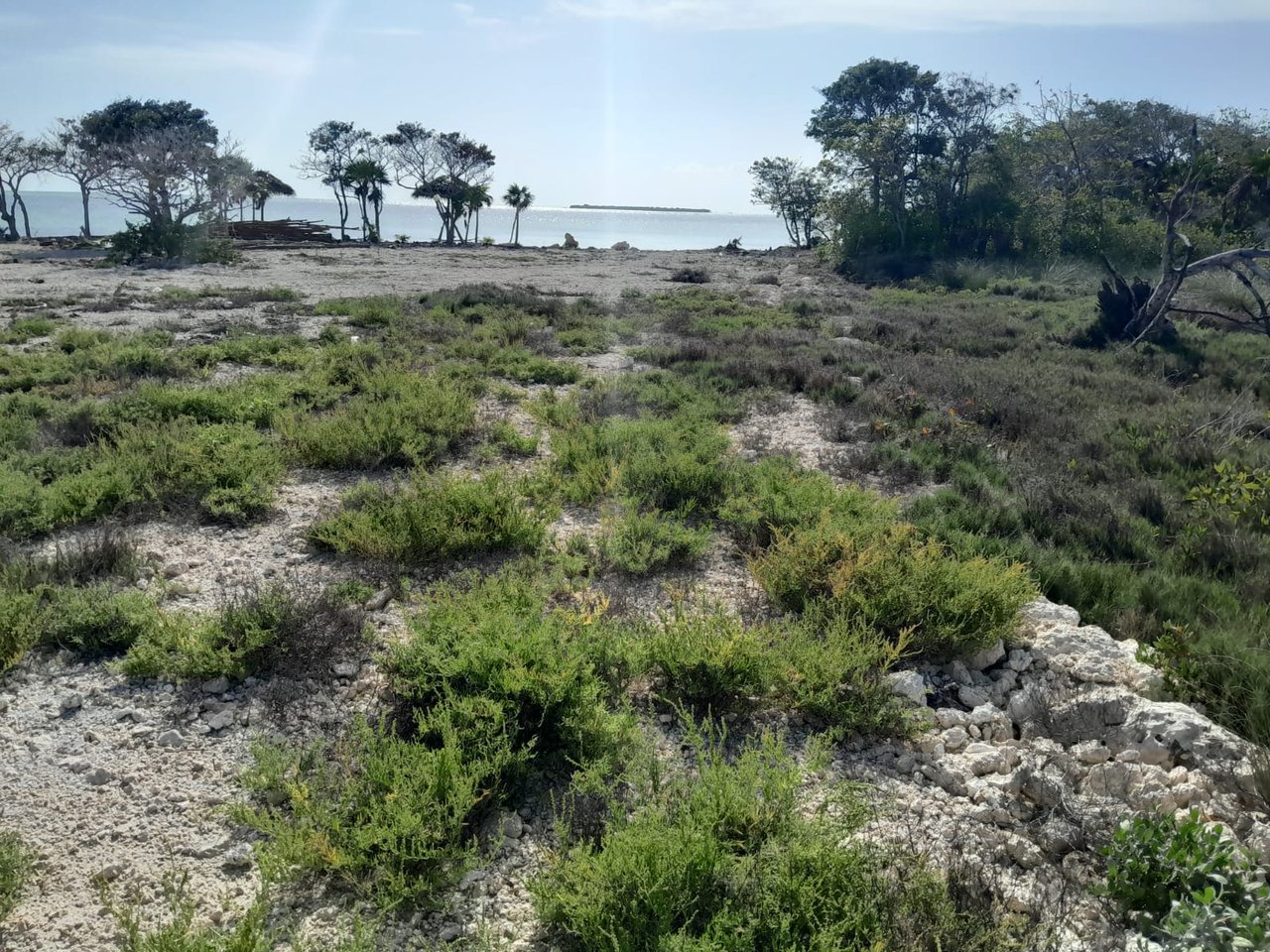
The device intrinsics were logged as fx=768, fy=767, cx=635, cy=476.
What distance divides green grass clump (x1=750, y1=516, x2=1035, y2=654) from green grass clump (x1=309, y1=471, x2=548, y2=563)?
2031 mm

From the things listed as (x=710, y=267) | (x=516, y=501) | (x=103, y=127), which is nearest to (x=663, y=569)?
(x=516, y=501)

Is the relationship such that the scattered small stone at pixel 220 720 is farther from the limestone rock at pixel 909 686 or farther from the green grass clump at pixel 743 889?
the limestone rock at pixel 909 686

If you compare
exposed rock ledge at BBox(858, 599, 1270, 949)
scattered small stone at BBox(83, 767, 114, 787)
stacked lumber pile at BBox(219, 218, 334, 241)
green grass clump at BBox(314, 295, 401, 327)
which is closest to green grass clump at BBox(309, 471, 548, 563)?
Result: scattered small stone at BBox(83, 767, 114, 787)

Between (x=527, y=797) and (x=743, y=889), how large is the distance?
1.21m

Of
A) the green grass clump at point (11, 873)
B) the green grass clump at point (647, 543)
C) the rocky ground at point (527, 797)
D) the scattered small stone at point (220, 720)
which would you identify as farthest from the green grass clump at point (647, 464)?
the green grass clump at point (11, 873)

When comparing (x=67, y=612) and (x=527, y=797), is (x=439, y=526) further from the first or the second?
(x=527, y=797)

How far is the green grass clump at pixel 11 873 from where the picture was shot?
2.94m

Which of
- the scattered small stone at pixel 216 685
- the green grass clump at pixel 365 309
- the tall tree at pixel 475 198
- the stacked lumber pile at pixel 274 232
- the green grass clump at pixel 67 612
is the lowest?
the scattered small stone at pixel 216 685

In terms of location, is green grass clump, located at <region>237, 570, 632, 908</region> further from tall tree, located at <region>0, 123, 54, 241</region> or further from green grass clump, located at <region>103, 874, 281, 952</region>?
tall tree, located at <region>0, 123, 54, 241</region>

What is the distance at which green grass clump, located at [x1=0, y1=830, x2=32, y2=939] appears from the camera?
294 cm

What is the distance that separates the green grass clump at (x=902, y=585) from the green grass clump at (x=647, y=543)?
0.63 meters

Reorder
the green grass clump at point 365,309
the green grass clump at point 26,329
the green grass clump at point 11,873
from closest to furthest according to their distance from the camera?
the green grass clump at point 11,873
the green grass clump at point 26,329
the green grass clump at point 365,309

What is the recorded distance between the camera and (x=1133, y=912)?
3.01 meters

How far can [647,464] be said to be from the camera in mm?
7777
